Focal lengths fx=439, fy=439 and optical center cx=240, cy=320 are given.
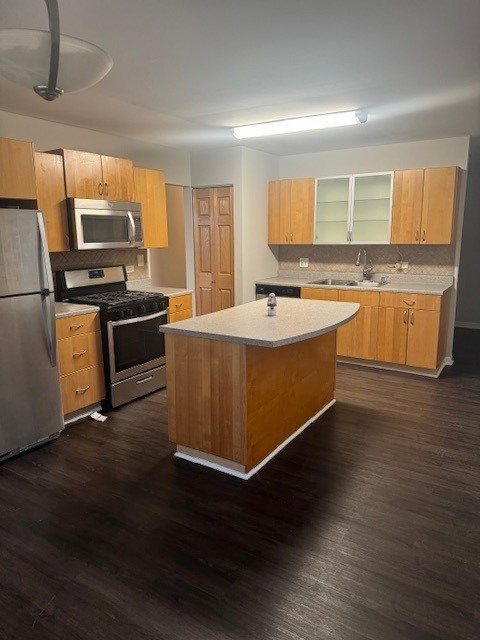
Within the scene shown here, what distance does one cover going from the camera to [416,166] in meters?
4.92

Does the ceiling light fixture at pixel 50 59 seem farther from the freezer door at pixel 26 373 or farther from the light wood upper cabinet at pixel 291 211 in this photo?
the light wood upper cabinet at pixel 291 211

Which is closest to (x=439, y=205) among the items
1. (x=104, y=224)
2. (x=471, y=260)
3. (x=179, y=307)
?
(x=471, y=260)

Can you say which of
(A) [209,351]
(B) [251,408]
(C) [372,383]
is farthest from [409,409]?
(A) [209,351]

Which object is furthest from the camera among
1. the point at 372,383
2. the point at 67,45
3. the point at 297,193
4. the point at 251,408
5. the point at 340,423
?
the point at 297,193

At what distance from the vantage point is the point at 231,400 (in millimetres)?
2646

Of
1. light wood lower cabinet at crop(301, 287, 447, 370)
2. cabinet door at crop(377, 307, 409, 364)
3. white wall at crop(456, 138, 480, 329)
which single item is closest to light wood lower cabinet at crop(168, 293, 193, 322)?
light wood lower cabinet at crop(301, 287, 447, 370)

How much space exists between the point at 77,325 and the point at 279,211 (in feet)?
10.3

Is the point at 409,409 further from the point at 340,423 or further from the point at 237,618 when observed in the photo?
the point at 237,618

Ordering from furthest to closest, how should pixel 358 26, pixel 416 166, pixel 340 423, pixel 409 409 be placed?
1. pixel 416 166
2. pixel 409 409
3. pixel 340 423
4. pixel 358 26

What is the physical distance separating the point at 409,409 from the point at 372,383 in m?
0.68

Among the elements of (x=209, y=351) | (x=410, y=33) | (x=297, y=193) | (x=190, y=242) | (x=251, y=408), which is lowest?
(x=251, y=408)

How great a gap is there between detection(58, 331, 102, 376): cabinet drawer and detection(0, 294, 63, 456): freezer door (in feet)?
0.73

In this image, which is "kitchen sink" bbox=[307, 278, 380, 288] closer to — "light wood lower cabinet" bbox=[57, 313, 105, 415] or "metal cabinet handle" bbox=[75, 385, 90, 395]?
"light wood lower cabinet" bbox=[57, 313, 105, 415]

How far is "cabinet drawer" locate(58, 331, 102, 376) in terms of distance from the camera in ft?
11.2
